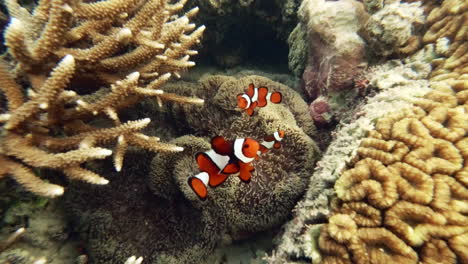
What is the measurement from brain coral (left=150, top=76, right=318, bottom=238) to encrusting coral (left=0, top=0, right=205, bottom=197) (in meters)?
0.29

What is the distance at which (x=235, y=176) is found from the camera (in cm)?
271

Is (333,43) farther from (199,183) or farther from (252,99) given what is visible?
(199,183)

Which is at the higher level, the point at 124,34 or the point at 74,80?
the point at 124,34

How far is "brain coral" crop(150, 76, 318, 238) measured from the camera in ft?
8.71

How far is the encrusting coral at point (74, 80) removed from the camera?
78.7 inches

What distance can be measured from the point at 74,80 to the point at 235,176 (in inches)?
66.2

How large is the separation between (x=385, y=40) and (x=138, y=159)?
279cm

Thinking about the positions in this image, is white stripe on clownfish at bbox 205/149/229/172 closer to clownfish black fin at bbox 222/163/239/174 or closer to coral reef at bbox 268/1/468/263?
clownfish black fin at bbox 222/163/239/174

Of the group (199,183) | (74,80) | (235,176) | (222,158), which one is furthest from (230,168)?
(74,80)

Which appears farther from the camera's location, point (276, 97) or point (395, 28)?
point (276, 97)

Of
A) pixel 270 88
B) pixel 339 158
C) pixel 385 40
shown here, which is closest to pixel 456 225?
pixel 339 158

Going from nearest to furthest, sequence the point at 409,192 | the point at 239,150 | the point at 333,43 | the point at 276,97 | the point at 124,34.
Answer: the point at 239,150
the point at 409,192
the point at 124,34
the point at 276,97
the point at 333,43

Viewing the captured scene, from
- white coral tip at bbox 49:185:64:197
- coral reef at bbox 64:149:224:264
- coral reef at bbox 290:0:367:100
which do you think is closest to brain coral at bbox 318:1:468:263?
coral reef at bbox 290:0:367:100

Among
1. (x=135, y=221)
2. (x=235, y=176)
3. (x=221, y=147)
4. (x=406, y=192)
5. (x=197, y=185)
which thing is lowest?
(x=135, y=221)
